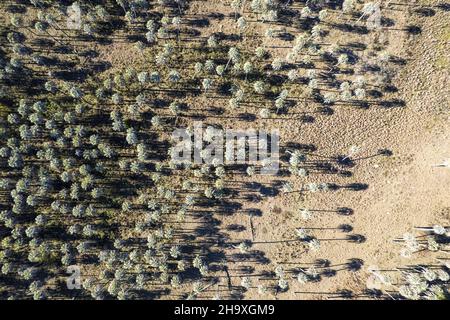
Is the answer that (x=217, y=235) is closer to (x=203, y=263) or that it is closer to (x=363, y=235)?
(x=203, y=263)

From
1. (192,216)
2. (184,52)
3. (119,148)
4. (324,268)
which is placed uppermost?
(184,52)

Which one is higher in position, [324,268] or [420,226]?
[420,226]
